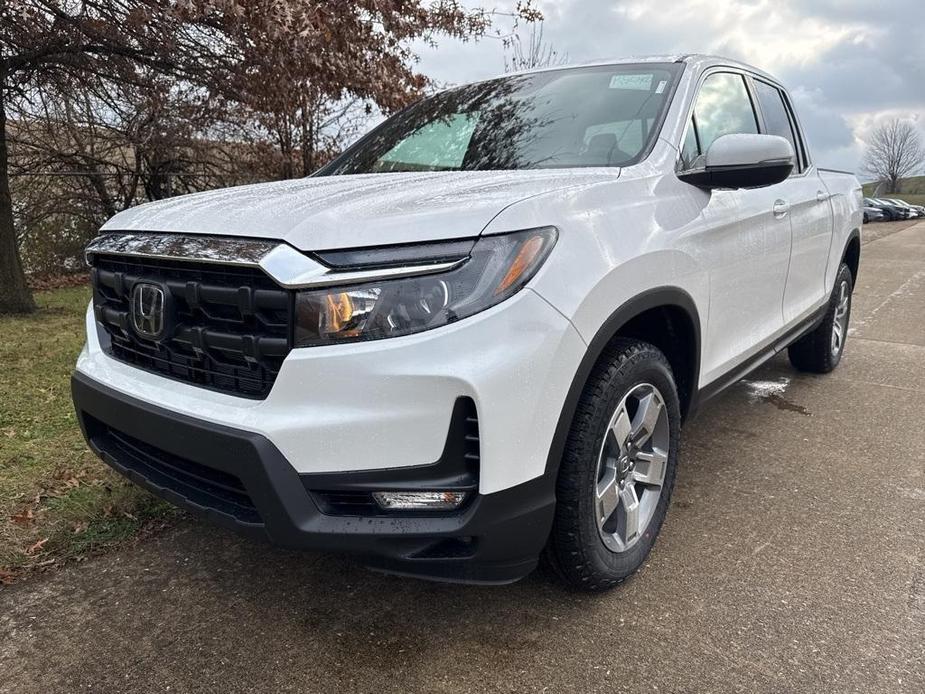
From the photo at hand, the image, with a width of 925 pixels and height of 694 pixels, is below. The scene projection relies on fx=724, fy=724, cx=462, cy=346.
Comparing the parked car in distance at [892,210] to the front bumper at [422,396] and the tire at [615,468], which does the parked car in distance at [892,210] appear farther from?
the front bumper at [422,396]

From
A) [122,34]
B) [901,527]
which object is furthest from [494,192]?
[122,34]

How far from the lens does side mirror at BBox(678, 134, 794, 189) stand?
2.50 metres

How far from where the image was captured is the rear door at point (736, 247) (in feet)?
9.08

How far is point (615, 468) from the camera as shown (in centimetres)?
230

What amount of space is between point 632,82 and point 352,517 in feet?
6.93

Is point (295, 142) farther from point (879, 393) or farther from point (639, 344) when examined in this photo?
point (639, 344)

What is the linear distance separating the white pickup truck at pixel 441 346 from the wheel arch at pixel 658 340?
0.01 m

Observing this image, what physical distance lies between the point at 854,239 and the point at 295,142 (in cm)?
774

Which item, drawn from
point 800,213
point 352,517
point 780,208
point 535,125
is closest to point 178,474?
point 352,517

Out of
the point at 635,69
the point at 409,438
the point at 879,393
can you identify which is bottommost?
the point at 879,393

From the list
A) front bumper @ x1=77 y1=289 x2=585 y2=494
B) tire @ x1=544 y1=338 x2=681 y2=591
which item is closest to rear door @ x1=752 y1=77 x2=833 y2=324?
tire @ x1=544 y1=338 x2=681 y2=591

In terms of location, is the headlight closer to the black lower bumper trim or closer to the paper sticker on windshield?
the black lower bumper trim

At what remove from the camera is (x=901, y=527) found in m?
2.85

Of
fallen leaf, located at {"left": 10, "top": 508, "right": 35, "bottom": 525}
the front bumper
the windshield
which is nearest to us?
the front bumper
